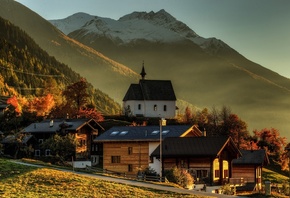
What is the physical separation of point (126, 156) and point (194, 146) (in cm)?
1114

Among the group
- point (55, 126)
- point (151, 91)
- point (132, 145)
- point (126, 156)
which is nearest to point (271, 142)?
point (151, 91)

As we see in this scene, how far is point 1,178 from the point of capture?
162 ft

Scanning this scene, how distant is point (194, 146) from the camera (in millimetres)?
72438

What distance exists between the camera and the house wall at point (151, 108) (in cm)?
14362

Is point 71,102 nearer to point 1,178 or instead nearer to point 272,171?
point 272,171

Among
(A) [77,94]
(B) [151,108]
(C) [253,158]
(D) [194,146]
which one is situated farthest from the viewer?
(B) [151,108]

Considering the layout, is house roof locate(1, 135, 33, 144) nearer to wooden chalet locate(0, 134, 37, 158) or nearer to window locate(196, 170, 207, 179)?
wooden chalet locate(0, 134, 37, 158)

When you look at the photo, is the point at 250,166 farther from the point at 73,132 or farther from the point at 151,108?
the point at 151,108

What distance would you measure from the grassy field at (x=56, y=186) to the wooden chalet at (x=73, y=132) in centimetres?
3781

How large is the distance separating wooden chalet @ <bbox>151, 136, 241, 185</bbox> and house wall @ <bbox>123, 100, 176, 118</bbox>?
69.0m

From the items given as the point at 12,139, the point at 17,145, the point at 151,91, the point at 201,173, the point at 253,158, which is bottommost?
the point at 201,173

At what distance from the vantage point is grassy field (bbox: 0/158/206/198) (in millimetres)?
44594

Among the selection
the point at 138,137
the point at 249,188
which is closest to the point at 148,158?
the point at 138,137

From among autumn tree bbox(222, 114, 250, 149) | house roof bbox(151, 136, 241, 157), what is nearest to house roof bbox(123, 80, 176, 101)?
autumn tree bbox(222, 114, 250, 149)
